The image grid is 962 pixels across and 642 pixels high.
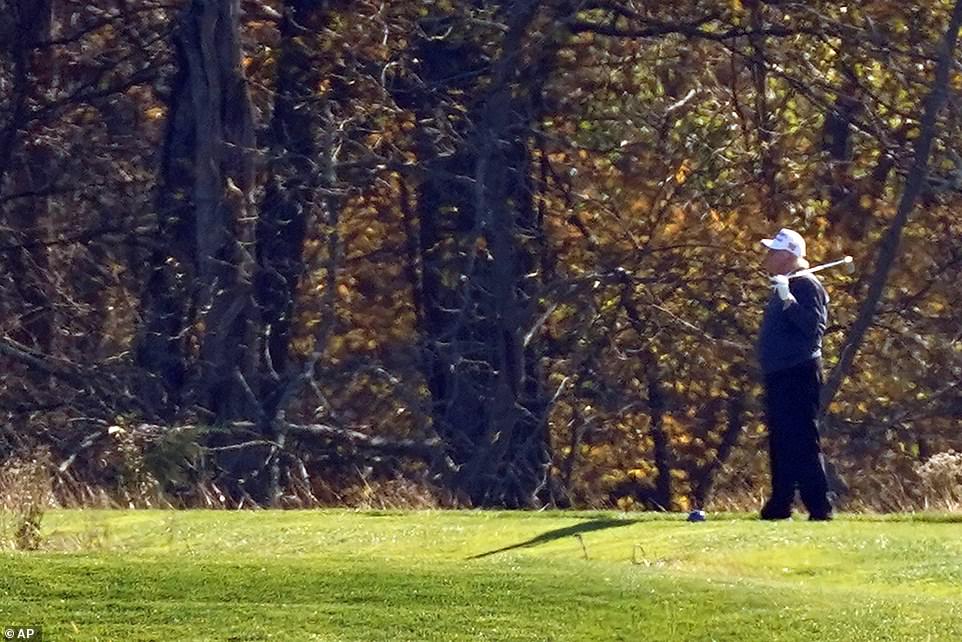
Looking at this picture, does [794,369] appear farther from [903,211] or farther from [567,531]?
[903,211]

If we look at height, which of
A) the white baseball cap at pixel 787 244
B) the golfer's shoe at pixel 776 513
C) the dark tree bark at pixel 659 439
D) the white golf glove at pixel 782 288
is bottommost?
the dark tree bark at pixel 659 439

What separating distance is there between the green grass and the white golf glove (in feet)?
4.33

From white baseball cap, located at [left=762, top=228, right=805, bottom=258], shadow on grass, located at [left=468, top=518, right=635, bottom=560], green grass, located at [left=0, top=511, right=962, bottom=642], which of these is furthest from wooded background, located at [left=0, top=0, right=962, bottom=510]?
white baseball cap, located at [left=762, top=228, right=805, bottom=258]

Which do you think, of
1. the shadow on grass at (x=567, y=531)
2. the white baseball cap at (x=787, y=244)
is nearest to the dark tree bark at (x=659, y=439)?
the shadow on grass at (x=567, y=531)

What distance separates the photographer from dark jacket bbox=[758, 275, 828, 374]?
42.3 ft

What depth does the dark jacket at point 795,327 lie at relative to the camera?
42.3 ft

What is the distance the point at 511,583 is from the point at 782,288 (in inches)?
116

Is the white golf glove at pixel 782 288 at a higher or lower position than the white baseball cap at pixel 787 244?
lower

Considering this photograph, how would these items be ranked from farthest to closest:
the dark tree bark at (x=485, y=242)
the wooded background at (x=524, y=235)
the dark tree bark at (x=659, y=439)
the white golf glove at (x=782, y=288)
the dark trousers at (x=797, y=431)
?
the dark tree bark at (x=659, y=439) < the wooded background at (x=524, y=235) < the dark tree bark at (x=485, y=242) < the dark trousers at (x=797, y=431) < the white golf glove at (x=782, y=288)

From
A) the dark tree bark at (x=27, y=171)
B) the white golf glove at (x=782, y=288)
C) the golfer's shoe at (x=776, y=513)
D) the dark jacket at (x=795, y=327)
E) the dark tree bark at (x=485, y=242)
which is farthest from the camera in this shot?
the dark tree bark at (x=27, y=171)

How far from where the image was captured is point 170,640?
31.4 feet

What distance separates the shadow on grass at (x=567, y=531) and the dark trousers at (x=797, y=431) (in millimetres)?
1006

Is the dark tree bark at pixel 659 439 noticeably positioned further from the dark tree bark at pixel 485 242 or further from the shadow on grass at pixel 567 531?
the shadow on grass at pixel 567 531

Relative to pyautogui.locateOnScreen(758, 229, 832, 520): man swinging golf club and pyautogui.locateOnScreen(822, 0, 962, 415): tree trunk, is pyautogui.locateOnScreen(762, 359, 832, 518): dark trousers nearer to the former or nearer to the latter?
pyautogui.locateOnScreen(758, 229, 832, 520): man swinging golf club
